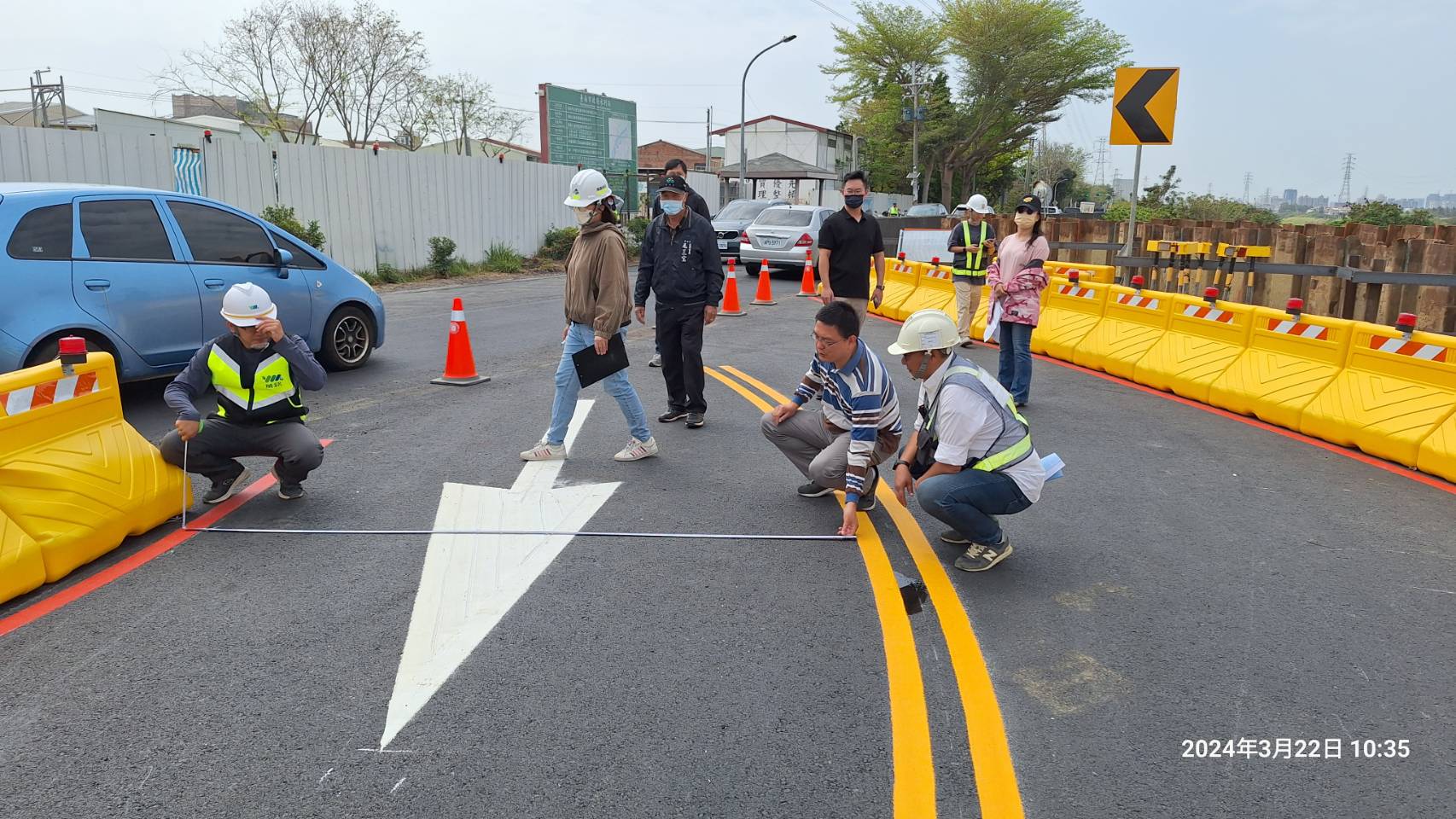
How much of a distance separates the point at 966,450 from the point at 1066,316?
7.67 meters

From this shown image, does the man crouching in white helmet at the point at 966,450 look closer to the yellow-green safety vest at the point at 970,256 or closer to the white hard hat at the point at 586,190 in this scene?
the white hard hat at the point at 586,190

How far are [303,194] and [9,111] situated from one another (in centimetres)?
4503

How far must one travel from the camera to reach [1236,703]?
3.42m

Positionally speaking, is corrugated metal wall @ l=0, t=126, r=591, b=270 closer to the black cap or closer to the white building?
the black cap

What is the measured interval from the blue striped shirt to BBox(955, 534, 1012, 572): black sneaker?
60cm

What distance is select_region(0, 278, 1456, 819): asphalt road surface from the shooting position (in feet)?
9.57

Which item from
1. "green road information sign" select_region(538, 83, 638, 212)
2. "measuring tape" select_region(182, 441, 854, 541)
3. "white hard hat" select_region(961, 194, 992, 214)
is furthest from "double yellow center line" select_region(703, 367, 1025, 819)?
"green road information sign" select_region(538, 83, 638, 212)

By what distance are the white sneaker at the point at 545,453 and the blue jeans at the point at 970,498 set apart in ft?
9.06

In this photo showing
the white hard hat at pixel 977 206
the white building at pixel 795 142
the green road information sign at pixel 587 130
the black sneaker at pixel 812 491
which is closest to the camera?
the black sneaker at pixel 812 491

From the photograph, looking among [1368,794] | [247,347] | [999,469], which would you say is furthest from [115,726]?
[1368,794]

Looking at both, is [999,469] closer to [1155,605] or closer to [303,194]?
[1155,605]

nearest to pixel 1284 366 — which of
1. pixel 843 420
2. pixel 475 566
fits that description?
pixel 843 420

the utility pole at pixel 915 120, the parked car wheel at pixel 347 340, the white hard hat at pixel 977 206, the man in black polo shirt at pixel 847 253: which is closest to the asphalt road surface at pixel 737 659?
the man in black polo shirt at pixel 847 253

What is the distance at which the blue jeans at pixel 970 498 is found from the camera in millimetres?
4512
